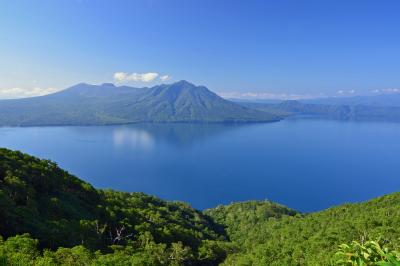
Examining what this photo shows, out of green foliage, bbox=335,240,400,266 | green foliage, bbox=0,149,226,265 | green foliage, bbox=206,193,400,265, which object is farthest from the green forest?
green foliage, bbox=335,240,400,266

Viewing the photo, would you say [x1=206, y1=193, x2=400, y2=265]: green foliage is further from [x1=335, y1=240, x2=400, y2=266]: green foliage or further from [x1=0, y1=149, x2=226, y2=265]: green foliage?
[x1=335, y1=240, x2=400, y2=266]: green foliage

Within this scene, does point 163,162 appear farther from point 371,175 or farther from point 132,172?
point 371,175

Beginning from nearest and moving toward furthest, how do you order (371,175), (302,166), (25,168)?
1. (25,168)
2. (371,175)
3. (302,166)

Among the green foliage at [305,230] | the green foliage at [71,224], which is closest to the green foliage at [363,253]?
the green foliage at [305,230]

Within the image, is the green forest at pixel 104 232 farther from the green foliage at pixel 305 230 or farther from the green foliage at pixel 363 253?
the green foliage at pixel 363 253

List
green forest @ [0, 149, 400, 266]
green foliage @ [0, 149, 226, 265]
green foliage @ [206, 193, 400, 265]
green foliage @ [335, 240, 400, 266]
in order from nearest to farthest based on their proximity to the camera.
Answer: green foliage @ [335, 240, 400, 266] → green forest @ [0, 149, 400, 266] → green foliage @ [0, 149, 226, 265] → green foliage @ [206, 193, 400, 265]

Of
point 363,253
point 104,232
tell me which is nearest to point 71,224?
point 104,232

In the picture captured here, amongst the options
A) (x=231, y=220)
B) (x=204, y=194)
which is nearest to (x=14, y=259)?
(x=231, y=220)

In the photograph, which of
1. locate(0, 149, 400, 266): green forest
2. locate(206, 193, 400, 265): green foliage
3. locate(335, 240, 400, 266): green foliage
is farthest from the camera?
locate(206, 193, 400, 265): green foliage

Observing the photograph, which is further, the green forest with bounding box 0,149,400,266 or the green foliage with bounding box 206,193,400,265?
the green foliage with bounding box 206,193,400,265

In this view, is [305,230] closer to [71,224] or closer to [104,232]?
[104,232]

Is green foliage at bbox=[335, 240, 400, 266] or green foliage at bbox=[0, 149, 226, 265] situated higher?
green foliage at bbox=[335, 240, 400, 266]
